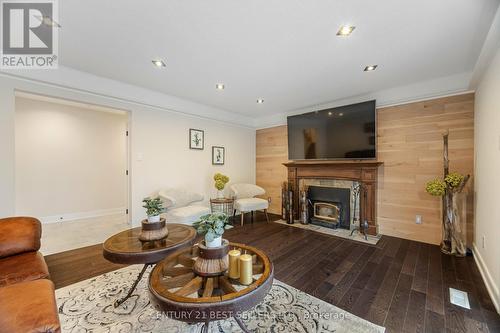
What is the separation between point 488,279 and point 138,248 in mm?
3298

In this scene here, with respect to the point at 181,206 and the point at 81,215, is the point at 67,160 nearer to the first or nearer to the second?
the point at 81,215

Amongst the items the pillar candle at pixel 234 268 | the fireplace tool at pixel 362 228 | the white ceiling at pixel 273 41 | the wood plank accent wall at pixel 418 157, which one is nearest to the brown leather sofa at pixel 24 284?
the pillar candle at pixel 234 268

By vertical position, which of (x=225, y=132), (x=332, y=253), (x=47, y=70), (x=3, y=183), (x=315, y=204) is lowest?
(x=332, y=253)

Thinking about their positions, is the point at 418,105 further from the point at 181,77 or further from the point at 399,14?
the point at 181,77

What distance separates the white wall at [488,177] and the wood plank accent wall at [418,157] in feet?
0.86

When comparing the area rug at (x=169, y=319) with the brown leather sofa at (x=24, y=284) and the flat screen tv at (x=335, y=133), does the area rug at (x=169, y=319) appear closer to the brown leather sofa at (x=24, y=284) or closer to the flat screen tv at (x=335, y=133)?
the brown leather sofa at (x=24, y=284)

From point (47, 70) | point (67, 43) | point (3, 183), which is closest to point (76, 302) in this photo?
point (3, 183)

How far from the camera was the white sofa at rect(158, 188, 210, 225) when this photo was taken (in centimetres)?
327

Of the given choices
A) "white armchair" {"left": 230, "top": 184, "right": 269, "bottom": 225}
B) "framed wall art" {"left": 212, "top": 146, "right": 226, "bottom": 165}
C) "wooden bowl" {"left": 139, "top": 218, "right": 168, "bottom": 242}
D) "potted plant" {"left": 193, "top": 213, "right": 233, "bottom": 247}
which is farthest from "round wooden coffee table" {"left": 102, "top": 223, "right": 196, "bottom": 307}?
"framed wall art" {"left": 212, "top": 146, "right": 226, "bottom": 165}

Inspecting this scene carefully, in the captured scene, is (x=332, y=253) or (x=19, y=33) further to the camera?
(x=332, y=253)

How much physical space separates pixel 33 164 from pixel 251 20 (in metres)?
5.01

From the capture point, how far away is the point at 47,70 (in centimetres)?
263

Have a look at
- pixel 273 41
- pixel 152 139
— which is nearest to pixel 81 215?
pixel 152 139

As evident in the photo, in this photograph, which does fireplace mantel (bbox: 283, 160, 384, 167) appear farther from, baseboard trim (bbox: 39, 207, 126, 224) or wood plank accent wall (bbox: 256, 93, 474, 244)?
baseboard trim (bbox: 39, 207, 126, 224)
